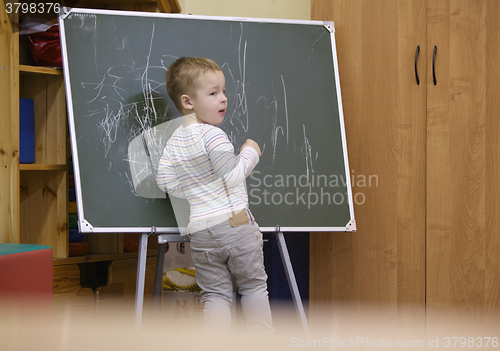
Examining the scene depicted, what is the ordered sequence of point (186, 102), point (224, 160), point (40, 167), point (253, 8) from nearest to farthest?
point (224, 160), point (186, 102), point (40, 167), point (253, 8)

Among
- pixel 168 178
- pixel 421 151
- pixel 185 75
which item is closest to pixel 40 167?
pixel 168 178

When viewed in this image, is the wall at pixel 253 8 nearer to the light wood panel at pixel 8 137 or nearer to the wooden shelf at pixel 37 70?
the wooden shelf at pixel 37 70

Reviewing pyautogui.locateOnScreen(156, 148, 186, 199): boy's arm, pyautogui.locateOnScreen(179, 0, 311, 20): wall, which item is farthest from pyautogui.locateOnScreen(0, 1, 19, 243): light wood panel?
pyautogui.locateOnScreen(179, 0, 311, 20): wall

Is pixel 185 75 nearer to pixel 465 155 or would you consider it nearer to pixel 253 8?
pixel 253 8

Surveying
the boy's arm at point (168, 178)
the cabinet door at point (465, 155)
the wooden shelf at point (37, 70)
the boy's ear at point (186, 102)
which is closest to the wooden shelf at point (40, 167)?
the wooden shelf at point (37, 70)

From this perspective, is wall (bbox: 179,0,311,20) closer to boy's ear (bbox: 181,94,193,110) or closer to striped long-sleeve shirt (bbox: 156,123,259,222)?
boy's ear (bbox: 181,94,193,110)

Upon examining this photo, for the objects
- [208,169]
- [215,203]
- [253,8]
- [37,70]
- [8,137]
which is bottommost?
[215,203]

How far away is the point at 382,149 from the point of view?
1.88 meters

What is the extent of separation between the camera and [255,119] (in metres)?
1.65

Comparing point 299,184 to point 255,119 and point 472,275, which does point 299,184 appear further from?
point 472,275

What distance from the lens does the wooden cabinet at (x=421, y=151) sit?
71.0 inches

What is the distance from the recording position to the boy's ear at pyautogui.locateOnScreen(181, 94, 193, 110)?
4.66 ft

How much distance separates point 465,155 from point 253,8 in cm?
138

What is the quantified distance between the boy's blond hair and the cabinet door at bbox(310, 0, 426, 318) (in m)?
0.76
